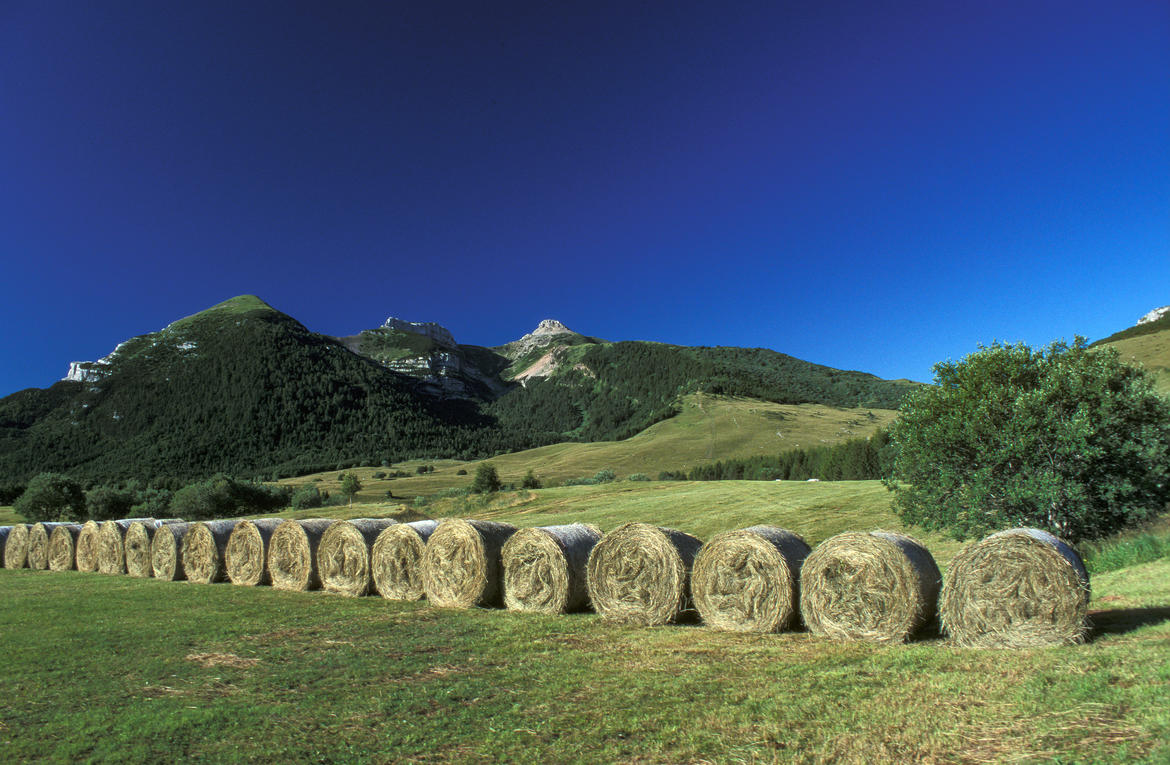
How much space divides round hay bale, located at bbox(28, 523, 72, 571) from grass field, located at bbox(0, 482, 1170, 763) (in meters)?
14.3

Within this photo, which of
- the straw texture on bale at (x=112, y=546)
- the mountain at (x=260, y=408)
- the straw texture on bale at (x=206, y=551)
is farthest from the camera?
the mountain at (x=260, y=408)

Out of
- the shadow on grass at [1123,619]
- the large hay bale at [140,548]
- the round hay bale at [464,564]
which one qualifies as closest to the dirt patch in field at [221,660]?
the round hay bale at [464,564]

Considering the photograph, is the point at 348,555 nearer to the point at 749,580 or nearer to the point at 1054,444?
the point at 749,580

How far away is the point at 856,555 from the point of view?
28.7 feet

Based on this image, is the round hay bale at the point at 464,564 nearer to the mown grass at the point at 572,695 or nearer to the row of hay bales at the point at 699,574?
the row of hay bales at the point at 699,574

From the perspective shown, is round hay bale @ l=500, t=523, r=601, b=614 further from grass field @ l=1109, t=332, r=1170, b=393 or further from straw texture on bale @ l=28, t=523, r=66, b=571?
grass field @ l=1109, t=332, r=1170, b=393

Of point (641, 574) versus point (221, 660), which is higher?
point (641, 574)

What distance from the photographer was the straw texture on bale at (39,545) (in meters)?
21.6

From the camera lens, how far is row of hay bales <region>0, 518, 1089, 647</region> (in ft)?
25.8

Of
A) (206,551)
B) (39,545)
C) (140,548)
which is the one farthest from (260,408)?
(206,551)

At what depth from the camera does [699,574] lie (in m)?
9.98

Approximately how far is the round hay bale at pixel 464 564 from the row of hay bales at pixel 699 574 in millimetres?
29

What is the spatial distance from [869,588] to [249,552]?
1485cm

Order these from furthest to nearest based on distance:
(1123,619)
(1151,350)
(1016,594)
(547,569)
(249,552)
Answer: (1151,350) < (249,552) < (547,569) < (1123,619) < (1016,594)
